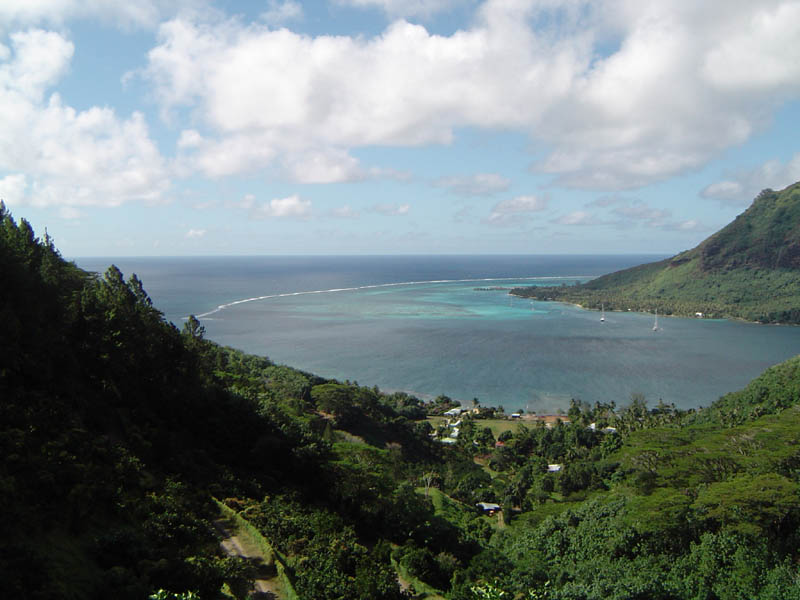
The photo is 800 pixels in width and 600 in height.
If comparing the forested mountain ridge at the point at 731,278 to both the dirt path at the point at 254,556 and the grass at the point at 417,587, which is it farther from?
the dirt path at the point at 254,556

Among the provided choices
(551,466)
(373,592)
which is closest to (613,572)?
(373,592)

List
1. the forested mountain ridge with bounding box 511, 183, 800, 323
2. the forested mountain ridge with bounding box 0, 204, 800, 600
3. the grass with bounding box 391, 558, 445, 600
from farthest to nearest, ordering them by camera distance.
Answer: the forested mountain ridge with bounding box 511, 183, 800, 323, the grass with bounding box 391, 558, 445, 600, the forested mountain ridge with bounding box 0, 204, 800, 600

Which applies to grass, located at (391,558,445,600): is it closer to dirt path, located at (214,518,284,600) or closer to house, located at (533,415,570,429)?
dirt path, located at (214,518,284,600)

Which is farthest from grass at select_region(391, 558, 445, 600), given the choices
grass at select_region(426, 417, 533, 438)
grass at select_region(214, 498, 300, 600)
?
grass at select_region(426, 417, 533, 438)

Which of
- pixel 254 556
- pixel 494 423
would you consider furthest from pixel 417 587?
pixel 494 423

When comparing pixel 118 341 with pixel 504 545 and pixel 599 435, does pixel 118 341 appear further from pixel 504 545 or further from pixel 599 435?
pixel 599 435

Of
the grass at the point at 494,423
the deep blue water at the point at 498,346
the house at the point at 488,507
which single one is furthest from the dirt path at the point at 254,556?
the deep blue water at the point at 498,346

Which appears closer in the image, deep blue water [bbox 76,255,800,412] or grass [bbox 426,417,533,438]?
grass [bbox 426,417,533,438]
